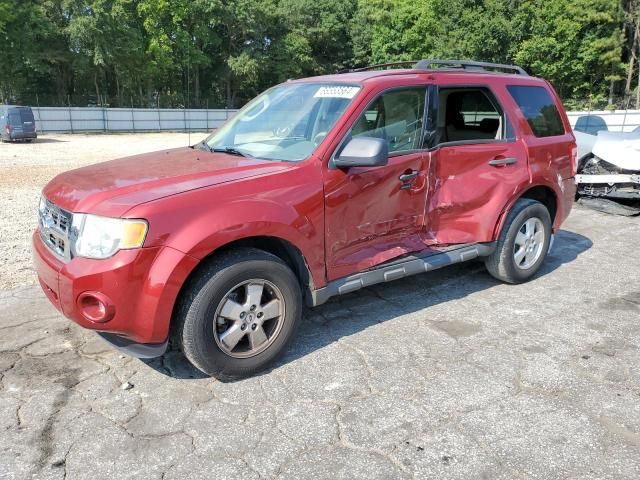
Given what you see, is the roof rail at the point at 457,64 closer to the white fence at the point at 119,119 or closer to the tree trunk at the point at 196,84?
the white fence at the point at 119,119

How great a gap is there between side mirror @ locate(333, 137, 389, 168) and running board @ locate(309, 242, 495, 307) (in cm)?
84

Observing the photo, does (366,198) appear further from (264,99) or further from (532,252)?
(532,252)

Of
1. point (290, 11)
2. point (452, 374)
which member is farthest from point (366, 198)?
point (290, 11)

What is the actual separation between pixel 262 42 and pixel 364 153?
53140 mm

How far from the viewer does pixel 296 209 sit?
3.38 meters

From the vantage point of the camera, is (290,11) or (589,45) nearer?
(589,45)

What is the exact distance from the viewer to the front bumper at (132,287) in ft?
9.45

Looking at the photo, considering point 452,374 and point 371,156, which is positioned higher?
point 371,156

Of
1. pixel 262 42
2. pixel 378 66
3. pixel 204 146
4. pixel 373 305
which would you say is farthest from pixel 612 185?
pixel 262 42

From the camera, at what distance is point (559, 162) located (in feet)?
17.0

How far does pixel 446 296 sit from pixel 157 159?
9.02 feet

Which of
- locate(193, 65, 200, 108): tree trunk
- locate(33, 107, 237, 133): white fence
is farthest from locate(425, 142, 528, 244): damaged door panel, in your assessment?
locate(193, 65, 200, 108): tree trunk

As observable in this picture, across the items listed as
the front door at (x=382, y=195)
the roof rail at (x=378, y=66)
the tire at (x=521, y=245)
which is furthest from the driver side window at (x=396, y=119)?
the tire at (x=521, y=245)

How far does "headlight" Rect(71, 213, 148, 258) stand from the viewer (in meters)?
2.88
